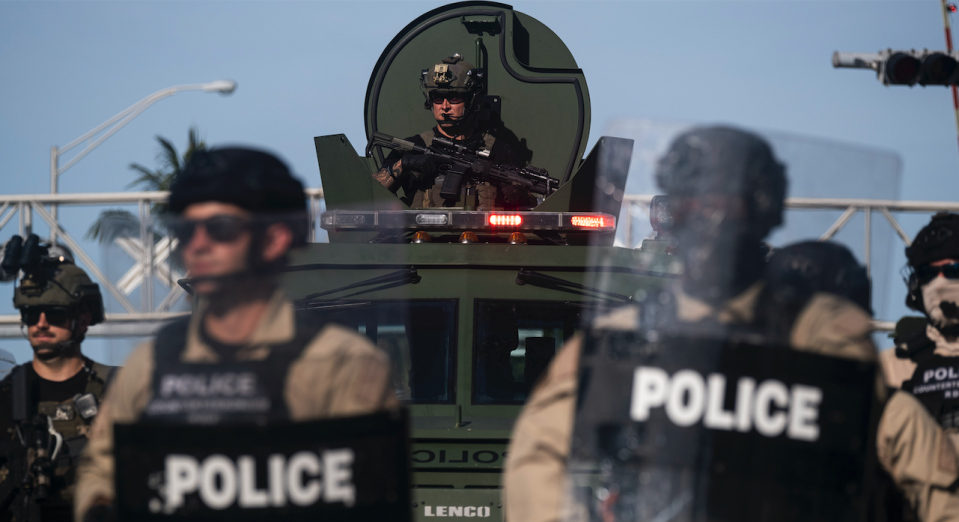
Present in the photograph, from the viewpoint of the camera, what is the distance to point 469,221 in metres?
5.71

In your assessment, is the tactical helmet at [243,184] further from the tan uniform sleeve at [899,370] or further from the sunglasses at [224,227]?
the tan uniform sleeve at [899,370]

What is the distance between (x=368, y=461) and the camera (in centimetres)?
259

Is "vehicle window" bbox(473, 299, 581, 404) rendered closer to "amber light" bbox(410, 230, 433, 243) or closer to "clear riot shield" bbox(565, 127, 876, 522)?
"amber light" bbox(410, 230, 433, 243)

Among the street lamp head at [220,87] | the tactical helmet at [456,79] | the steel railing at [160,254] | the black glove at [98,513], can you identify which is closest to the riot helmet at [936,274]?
the steel railing at [160,254]

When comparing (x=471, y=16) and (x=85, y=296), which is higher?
(x=471, y=16)

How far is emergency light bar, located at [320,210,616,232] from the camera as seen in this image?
561cm

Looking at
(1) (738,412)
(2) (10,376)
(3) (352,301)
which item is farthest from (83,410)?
(1) (738,412)

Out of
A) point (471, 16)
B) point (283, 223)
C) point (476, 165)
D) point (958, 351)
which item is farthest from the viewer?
point (471, 16)

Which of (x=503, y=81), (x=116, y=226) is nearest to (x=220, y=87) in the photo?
(x=503, y=81)

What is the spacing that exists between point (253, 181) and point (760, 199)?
4.27 feet

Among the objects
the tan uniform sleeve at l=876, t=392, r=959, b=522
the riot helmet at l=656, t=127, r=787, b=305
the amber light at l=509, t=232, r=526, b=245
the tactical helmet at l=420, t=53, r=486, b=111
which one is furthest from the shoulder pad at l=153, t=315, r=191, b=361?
the tactical helmet at l=420, t=53, r=486, b=111

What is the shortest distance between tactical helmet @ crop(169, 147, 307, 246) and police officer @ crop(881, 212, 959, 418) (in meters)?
3.24

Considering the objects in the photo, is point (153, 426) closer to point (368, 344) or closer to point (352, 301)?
point (368, 344)

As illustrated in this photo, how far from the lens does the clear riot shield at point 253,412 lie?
99.1 inches
